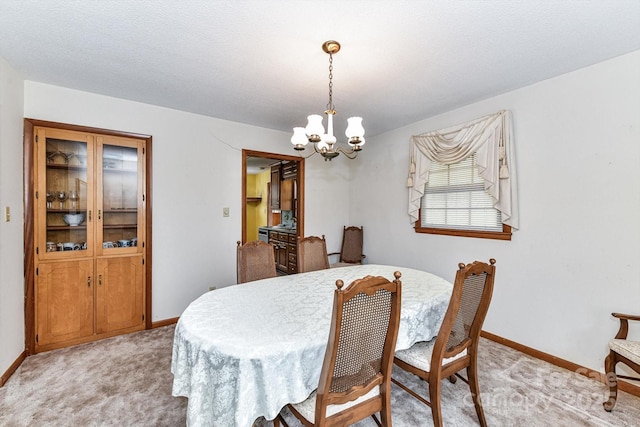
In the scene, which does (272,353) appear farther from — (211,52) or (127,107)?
(127,107)

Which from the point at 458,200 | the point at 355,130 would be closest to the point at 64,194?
the point at 355,130

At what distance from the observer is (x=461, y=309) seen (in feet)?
5.20

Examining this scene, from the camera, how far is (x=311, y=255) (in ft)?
9.58

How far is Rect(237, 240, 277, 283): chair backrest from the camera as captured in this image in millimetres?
2443

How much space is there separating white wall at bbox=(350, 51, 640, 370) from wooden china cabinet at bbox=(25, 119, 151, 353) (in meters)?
3.74

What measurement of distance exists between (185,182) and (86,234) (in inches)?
42.9

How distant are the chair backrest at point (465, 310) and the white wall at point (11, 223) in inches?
126

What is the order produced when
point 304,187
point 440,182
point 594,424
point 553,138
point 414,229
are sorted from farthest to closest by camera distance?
point 304,187 < point 414,229 < point 440,182 < point 553,138 < point 594,424

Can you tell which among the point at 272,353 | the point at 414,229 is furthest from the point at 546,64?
the point at 272,353

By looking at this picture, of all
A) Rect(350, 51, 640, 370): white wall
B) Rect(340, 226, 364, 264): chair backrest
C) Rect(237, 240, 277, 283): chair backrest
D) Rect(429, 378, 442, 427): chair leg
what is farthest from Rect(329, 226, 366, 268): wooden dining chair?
Rect(429, 378, 442, 427): chair leg

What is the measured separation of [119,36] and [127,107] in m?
1.35

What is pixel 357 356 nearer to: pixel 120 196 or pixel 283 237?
pixel 120 196

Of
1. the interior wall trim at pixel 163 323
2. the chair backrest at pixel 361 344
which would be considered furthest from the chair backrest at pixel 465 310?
the interior wall trim at pixel 163 323

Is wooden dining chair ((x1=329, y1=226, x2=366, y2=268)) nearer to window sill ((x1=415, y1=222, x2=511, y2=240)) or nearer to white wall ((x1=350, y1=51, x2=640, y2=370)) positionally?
window sill ((x1=415, y1=222, x2=511, y2=240))
